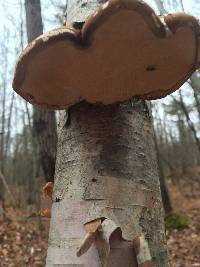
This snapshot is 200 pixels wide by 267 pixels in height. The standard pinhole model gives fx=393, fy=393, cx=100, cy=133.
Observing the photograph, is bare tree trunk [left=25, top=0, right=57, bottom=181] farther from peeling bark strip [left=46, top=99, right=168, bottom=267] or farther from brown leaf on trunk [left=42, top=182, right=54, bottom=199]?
peeling bark strip [left=46, top=99, right=168, bottom=267]

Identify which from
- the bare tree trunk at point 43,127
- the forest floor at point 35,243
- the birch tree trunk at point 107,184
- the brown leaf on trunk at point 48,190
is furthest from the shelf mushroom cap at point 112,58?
the forest floor at point 35,243

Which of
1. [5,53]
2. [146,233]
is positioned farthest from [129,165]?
[5,53]

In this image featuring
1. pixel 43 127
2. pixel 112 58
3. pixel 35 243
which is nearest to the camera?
pixel 112 58

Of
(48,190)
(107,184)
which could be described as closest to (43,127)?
(48,190)

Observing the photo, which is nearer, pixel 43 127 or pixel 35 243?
pixel 43 127

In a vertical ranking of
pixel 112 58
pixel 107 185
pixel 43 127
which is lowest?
pixel 107 185

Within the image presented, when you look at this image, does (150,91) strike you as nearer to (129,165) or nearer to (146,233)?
(129,165)

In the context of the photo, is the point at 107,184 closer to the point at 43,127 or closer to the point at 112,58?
the point at 112,58
